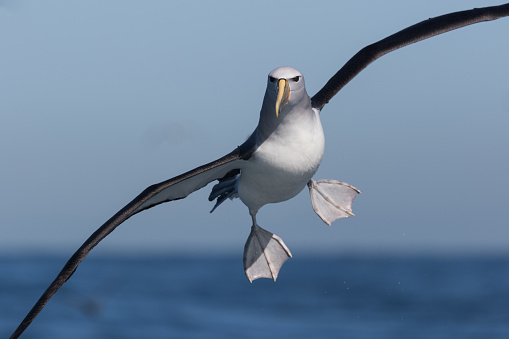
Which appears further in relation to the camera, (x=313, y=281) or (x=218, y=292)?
(x=313, y=281)

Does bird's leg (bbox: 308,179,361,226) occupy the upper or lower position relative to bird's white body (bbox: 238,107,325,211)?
upper

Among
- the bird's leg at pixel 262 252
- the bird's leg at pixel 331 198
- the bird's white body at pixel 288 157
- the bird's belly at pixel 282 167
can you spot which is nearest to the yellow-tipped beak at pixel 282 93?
the bird's white body at pixel 288 157

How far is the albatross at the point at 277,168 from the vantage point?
8.72 meters

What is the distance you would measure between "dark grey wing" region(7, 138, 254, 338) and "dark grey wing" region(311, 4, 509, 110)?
1470 millimetres

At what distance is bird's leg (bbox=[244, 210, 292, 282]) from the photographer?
37.6 ft

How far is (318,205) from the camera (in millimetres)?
11375

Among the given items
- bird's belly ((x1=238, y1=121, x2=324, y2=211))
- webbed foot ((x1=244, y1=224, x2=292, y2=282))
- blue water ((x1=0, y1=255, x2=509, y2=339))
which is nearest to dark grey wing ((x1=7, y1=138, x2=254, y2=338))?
bird's belly ((x1=238, y1=121, x2=324, y2=211))

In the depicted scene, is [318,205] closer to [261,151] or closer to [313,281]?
[261,151]

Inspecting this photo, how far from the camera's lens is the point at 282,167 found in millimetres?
9211

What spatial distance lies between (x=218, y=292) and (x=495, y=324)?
1951 cm

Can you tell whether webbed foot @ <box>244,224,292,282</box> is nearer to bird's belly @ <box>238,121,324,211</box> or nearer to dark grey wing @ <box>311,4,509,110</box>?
bird's belly @ <box>238,121,324,211</box>

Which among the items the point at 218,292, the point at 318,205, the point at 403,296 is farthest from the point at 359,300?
the point at 318,205

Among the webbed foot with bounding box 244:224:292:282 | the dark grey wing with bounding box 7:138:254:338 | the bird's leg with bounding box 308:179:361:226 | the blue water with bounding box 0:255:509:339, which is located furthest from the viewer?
the blue water with bounding box 0:255:509:339

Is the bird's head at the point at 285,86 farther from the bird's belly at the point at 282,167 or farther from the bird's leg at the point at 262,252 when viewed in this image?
the bird's leg at the point at 262,252
